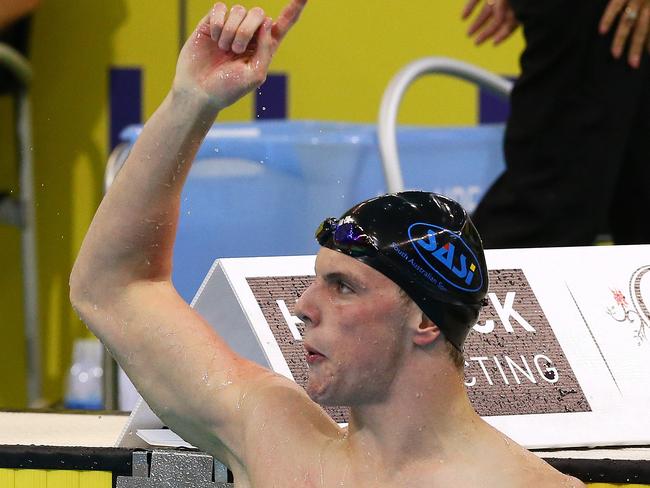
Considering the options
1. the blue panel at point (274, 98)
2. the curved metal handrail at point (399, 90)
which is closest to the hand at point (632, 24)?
the curved metal handrail at point (399, 90)

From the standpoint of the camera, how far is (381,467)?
4.22 ft

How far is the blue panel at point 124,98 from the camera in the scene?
13.1 ft

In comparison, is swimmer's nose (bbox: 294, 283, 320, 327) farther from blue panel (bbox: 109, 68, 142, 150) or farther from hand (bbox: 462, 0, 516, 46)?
blue panel (bbox: 109, 68, 142, 150)

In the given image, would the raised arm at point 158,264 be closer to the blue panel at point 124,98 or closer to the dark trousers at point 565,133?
the dark trousers at point 565,133

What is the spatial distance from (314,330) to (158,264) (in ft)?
0.95

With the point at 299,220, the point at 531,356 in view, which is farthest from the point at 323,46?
the point at 531,356

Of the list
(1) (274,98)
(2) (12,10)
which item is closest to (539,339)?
(2) (12,10)

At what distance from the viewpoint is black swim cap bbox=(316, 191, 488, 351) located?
125 centimetres

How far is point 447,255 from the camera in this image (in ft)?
4.11

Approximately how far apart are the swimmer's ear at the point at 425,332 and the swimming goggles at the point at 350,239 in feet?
0.25

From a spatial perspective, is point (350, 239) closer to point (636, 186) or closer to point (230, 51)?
point (230, 51)

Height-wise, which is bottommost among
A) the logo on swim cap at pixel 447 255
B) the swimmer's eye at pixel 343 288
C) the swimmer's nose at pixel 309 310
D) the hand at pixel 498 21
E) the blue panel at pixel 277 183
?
the blue panel at pixel 277 183

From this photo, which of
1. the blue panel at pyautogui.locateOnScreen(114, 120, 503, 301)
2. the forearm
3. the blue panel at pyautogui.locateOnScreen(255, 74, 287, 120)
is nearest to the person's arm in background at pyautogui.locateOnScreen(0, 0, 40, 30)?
the blue panel at pyautogui.locateOnScreen(255, 74, 287, 120)

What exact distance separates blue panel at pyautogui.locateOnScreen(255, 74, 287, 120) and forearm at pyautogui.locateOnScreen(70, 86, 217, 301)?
262 centimetres
